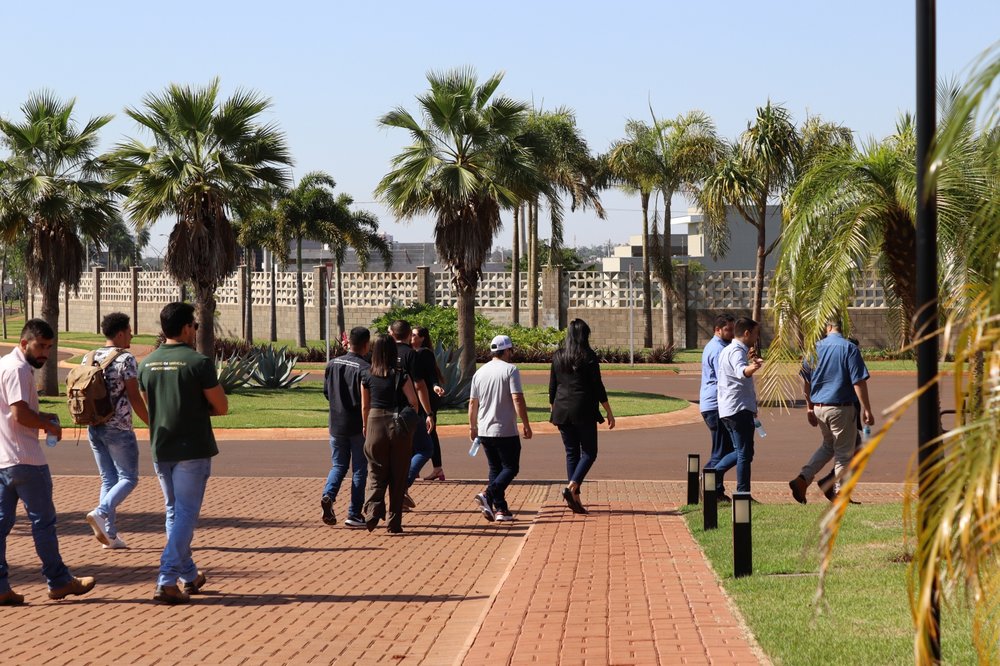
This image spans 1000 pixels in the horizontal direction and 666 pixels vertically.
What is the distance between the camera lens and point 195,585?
337 inches

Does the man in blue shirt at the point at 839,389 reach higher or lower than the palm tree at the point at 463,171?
lower

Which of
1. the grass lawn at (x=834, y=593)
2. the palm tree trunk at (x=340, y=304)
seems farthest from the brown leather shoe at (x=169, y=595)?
the palm tree trunk at (x=340, y=304)

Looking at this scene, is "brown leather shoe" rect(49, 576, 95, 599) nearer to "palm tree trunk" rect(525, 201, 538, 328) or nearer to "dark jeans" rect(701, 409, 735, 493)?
"dark jeans" rect(701, 409, 735, 493)

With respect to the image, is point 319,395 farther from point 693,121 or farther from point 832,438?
point 693,121

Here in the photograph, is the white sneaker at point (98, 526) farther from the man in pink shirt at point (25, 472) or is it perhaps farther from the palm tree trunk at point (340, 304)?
the palm tree trunk at point (340, 304)

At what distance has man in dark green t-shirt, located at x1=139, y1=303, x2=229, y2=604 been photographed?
8.20 metres

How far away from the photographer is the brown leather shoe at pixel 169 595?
821 cm

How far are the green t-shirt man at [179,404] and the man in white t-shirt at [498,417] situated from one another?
3.60 m

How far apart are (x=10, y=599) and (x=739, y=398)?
21.2 feet

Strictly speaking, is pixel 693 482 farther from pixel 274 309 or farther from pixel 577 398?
pixel 274 309

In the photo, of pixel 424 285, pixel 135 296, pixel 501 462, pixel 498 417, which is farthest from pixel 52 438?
pixel 135 296

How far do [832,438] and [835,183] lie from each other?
→ 290cm

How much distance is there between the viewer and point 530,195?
2547cm

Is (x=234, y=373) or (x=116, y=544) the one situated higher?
(x=234, y=373)
